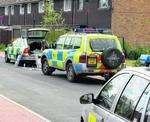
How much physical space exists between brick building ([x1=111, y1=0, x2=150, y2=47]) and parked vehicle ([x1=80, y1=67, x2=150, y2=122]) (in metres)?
32.1

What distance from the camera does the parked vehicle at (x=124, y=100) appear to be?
18.4 ft

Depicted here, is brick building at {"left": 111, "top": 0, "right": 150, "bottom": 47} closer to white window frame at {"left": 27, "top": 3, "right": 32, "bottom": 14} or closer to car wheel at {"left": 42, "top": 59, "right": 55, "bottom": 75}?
car wheel at {"left": 42, "top": 59, "right": 55, "bottom": 75}

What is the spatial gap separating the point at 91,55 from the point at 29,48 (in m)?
10.1

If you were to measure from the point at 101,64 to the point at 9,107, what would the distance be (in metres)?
6.52

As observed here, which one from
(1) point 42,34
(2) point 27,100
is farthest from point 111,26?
(2) point 27,100

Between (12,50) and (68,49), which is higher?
(68,49)

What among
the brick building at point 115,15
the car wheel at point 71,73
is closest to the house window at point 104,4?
the brick building at point 115,15

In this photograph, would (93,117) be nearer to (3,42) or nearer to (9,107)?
(9,107)

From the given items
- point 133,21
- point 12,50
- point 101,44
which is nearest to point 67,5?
point 133,21

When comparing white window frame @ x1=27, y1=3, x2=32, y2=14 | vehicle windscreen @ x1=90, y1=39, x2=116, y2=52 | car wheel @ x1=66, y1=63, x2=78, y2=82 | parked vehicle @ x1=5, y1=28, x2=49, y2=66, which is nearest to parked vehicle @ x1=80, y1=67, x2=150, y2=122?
vehicle windscreen @ x1=90, y1=39, x2=116, y2=52

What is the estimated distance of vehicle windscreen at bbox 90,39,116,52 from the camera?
19797mm

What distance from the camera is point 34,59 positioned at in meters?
28.9

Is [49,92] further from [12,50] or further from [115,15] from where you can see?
[115,15]

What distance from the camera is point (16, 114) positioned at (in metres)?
12.3
